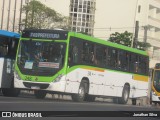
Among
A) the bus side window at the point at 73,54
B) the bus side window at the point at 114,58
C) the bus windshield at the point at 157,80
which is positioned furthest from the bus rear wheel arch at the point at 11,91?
the bus windshield at the point at 157,80

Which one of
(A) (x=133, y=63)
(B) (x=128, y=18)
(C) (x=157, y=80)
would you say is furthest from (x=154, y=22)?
(A) (x=133, y=63)

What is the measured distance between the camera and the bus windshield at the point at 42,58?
2256cm

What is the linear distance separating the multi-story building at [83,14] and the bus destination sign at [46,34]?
66420mm

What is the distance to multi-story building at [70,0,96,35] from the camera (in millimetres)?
90562

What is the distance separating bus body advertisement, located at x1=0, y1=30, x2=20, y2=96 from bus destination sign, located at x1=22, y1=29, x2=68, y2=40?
81 cm

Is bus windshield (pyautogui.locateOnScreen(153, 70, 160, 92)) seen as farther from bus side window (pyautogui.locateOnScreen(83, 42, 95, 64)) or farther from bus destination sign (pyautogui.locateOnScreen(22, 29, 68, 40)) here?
bus destination sign (pyautogui.locateOnScreen(22, 29, 68, 40))

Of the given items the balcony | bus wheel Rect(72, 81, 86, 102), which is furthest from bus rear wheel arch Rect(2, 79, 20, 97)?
the balcony

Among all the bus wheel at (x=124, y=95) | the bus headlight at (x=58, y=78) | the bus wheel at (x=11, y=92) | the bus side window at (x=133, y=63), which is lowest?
the bus wheel at (x=124, y=95)

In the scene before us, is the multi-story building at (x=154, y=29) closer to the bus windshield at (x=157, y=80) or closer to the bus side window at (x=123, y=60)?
the bus windshield at (x=157, y=80)

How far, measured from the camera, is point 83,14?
91.9m

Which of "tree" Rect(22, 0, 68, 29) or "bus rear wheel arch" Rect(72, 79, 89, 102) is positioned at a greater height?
"tree" Rect(22, 0, 68, 29)

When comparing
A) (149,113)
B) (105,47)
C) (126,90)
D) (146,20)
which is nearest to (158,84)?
(126,90)

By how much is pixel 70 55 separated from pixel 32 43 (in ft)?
6.03

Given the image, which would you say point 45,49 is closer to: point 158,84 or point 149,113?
point 158,84
